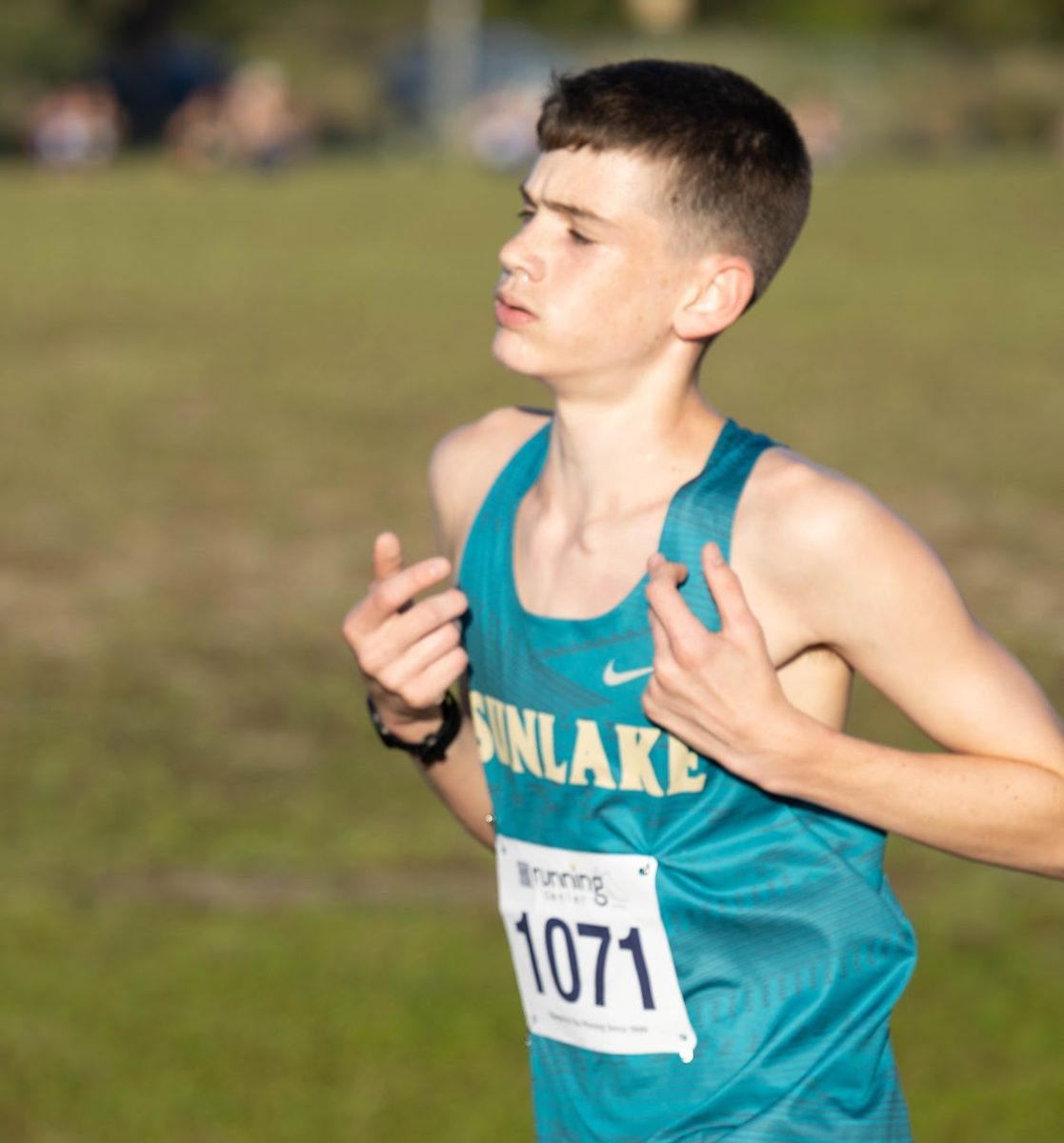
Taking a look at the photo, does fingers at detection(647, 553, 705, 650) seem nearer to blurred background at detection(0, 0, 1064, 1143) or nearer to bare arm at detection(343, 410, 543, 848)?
bare arm at detection(343, 410, 543, 848)

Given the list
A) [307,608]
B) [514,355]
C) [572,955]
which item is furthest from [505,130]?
[572,955]

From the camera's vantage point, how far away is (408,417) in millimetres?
14250

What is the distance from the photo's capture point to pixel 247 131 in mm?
38531

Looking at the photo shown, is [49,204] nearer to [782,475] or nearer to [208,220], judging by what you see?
[208,220]

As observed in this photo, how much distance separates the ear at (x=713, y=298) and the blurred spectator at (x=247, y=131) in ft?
121

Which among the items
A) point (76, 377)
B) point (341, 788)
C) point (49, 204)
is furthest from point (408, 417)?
point (49, 204)

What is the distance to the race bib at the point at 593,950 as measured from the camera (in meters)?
2.56

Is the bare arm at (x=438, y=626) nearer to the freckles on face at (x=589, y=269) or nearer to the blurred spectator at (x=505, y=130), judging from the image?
the freckles on face at (x=589, y=269)

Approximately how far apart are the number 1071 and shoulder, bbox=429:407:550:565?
0.61 meters

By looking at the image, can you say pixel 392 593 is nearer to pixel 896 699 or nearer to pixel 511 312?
pixel 511 312

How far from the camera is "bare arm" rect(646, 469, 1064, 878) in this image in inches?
93.6

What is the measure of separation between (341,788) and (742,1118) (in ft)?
14.1

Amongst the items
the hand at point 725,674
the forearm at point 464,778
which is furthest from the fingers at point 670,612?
the forearm at point 464,778

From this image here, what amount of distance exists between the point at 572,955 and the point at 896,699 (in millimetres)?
556
